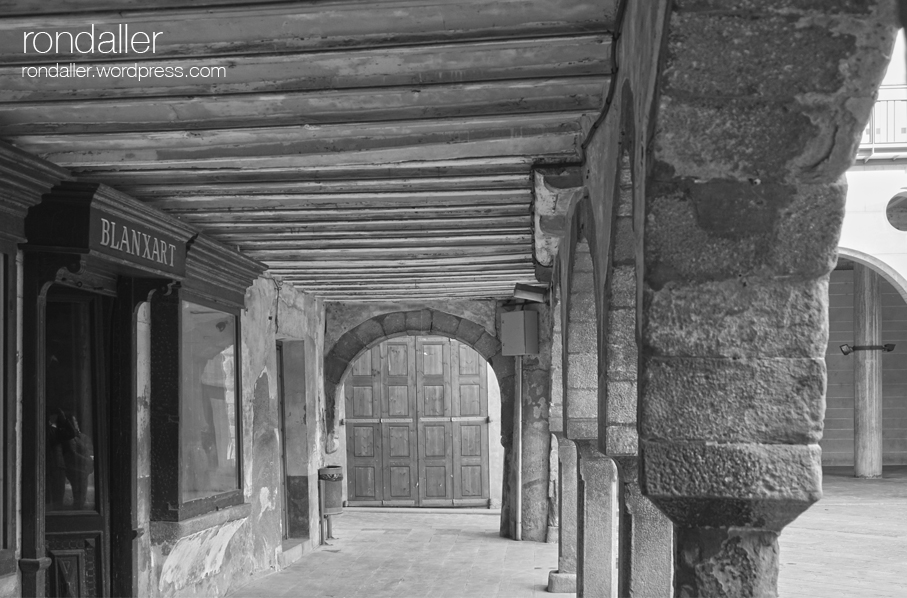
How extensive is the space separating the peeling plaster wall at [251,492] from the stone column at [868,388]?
949cm

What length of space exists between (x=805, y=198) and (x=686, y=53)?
1.38 feet

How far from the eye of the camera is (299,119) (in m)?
3.99

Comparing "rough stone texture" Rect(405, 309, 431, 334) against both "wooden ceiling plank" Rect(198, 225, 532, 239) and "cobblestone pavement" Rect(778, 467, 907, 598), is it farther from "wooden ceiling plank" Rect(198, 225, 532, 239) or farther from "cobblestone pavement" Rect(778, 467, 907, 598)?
"wooden ceiling plank" Rect(198, 225, 532, 239)

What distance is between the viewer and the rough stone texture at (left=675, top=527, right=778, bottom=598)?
2248 mm

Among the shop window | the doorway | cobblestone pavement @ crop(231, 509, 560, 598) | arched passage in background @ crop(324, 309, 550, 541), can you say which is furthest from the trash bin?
the doorway

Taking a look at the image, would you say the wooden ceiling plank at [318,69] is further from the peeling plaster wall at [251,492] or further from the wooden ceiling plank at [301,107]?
the peeling plaster wall at [251,492]

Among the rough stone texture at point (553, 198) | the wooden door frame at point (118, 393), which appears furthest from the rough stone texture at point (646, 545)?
the wooden door frame at point (118, 393)

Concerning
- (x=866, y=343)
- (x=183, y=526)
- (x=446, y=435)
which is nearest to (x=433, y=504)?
(x=446, y=435)

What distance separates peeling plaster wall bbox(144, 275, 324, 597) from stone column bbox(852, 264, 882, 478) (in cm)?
949

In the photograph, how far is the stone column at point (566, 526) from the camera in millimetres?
8070

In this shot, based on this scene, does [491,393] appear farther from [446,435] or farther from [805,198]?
[805,198]

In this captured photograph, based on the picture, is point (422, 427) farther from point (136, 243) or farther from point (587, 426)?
point (136, 243)

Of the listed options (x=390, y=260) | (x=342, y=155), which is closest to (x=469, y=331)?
(x=390, y=260)

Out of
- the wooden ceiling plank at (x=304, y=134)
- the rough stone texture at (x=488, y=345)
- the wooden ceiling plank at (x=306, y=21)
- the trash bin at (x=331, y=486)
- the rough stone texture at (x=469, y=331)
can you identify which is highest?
the wooden ceiling plank at (x=306, y=21)
